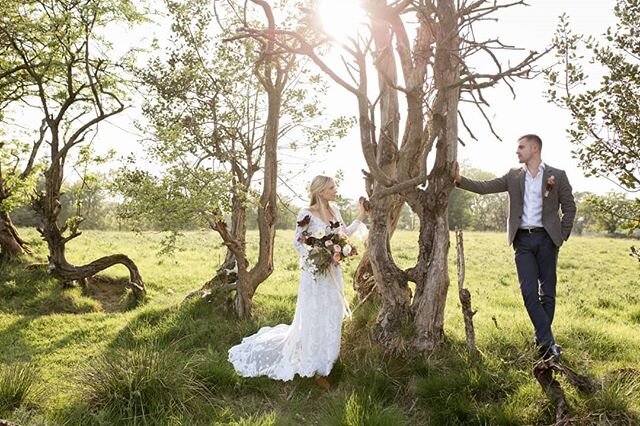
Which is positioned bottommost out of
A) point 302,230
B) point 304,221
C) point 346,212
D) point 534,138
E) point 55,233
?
point 55,233

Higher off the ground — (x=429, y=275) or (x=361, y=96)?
(x=361, y=96)

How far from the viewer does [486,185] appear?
6336 millimetres

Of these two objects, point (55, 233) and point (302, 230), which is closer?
point (302, 230)

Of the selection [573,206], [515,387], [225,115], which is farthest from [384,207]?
[225,115]

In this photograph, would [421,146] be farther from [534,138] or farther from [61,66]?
[61,66]

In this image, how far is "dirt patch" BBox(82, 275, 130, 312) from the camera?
447 inches

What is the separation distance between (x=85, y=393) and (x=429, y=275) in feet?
14.4

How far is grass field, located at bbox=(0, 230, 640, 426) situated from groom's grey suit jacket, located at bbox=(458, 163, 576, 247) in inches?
62.6

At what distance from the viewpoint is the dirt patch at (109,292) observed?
11355mm

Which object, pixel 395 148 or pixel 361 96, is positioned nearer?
pixel 361 96

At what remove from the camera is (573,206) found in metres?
5.71

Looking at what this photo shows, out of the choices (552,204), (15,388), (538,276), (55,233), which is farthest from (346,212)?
(15,388)

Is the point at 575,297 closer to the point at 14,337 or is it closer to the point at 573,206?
the point at 573,206

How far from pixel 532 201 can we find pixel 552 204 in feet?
0.76
